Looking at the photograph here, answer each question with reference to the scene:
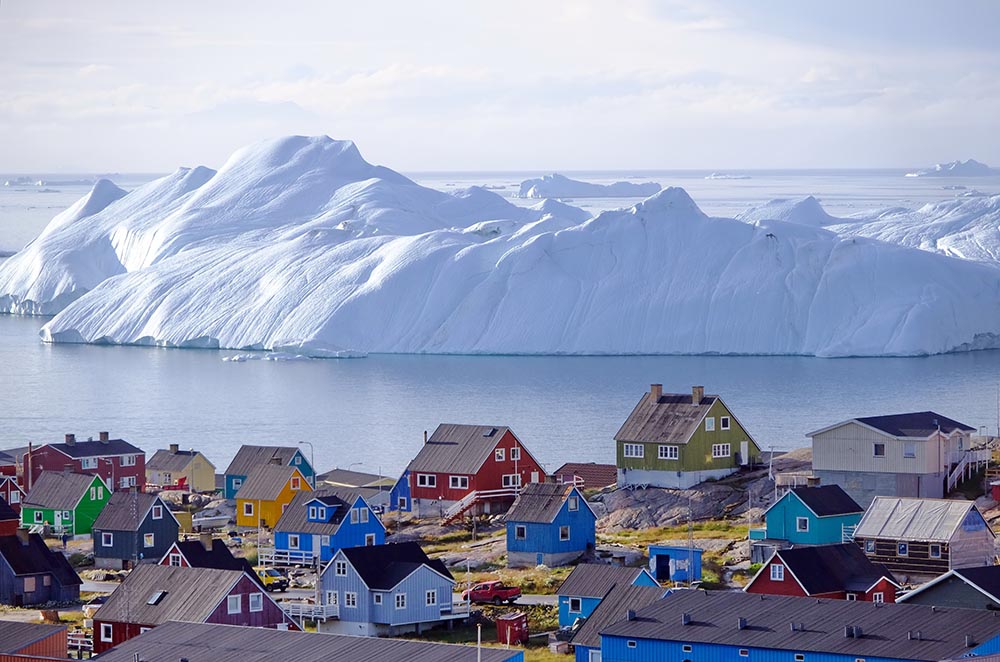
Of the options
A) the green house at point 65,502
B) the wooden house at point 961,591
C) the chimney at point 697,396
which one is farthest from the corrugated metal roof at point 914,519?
the green house at point 65,502

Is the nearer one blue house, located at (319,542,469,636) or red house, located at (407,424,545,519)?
blue house, located at (319,542,469,636)

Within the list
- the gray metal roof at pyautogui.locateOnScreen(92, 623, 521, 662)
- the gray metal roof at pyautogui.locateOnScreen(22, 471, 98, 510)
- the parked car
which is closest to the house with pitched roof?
the gray metal roof at pyautogui.locateOnScreen(22, 471, 98, 510)

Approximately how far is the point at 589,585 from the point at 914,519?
6490mm

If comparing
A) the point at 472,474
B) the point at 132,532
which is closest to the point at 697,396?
the point at 472,474

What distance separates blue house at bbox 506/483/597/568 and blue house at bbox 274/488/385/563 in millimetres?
3101

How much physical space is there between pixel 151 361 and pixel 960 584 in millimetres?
76659

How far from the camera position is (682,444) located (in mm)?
47156

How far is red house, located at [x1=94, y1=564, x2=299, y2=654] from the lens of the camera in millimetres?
32531

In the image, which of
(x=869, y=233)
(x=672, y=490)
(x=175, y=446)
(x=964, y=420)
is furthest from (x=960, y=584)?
(x=869, y=233)

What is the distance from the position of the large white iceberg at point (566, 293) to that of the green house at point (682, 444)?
50202 mm

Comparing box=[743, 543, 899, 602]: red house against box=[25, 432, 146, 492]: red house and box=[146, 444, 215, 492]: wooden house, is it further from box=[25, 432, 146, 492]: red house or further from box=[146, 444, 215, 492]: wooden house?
box=[146, 444, 215, 492]: wooden house

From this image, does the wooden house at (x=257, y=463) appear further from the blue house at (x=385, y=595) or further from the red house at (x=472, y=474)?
the blue house at (x=385, y=595)

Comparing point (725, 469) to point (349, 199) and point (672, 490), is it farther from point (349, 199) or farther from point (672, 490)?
point (349, 199)

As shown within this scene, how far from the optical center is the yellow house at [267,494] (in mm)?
47812
